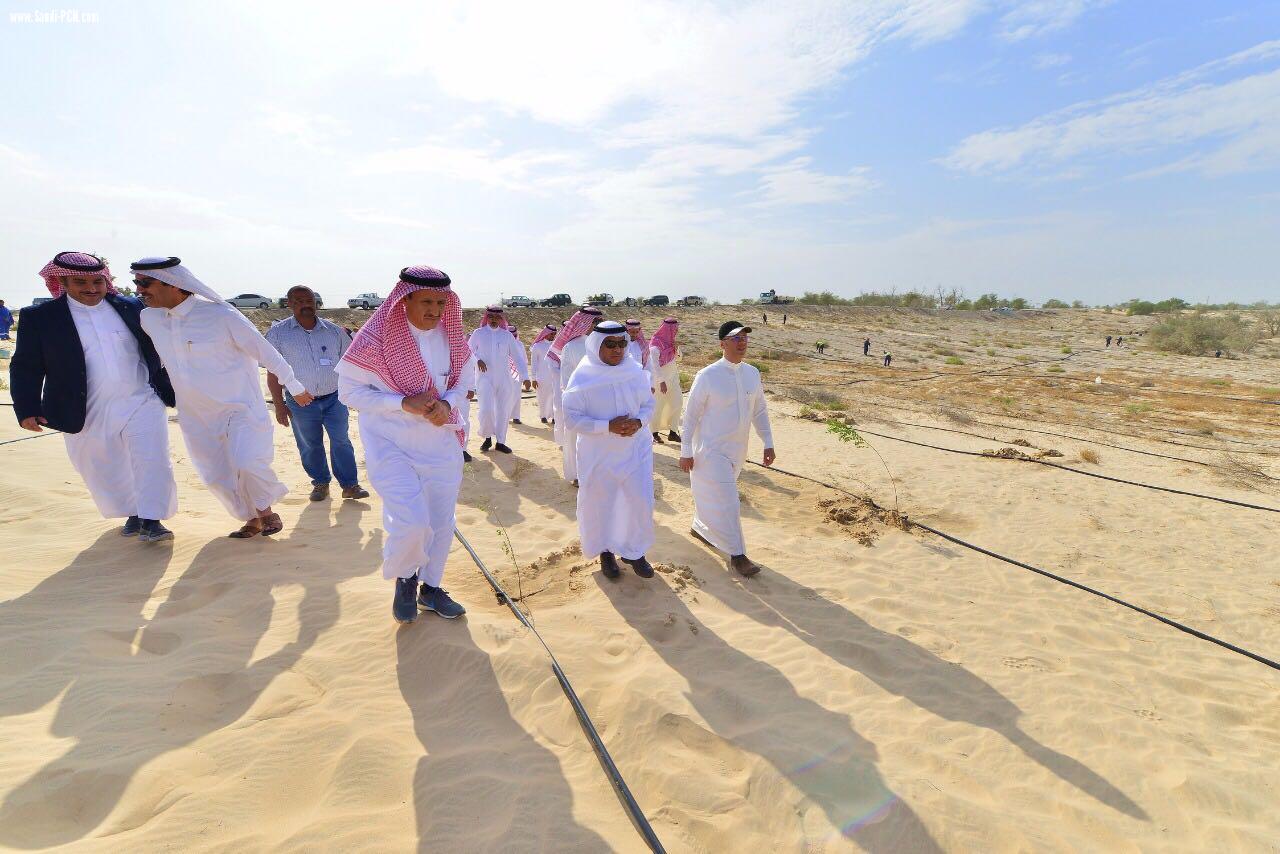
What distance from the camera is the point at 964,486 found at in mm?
7227

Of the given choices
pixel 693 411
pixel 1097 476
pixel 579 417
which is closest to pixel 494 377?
pixel 693 411

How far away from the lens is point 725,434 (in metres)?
4.52

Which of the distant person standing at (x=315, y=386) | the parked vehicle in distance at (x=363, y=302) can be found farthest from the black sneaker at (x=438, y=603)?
the parked vehicle in distance at (x=363, y=302)

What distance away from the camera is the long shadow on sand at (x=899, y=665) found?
2.79 m

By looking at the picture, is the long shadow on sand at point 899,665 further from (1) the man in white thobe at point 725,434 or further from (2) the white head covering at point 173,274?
(2) the white head covering at point 173,274

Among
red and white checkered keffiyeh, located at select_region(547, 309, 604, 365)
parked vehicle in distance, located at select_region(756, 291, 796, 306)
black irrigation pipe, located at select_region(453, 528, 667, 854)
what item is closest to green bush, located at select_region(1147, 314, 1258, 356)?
parked vehicle in distance, located at select_region(756, 291, 796, 306)

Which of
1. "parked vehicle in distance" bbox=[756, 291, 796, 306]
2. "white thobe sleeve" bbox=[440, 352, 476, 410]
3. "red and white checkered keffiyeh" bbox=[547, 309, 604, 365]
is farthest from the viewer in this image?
"parked vehicle in distance" bbox=[756, 291, 796, 306]

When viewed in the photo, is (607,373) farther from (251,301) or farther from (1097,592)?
(251,301)

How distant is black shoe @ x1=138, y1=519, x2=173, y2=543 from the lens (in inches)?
161

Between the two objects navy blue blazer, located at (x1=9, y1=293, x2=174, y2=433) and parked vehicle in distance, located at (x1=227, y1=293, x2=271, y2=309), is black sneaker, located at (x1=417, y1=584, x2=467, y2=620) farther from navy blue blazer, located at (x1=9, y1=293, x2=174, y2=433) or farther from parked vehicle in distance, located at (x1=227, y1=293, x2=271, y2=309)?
parked vehicle in distance, located at (x1=227, y1=293, x2=271, y2=309)

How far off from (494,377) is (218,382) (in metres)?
4.04

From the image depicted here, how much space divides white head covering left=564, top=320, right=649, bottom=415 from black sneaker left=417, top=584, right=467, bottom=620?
1469mm

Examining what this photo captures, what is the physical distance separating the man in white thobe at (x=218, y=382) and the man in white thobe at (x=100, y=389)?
281 millimetres

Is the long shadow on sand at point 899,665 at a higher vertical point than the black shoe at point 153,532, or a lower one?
lower
